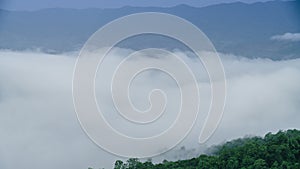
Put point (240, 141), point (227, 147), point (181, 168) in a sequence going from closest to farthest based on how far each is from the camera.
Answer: point (181, 168), point (227, 147), point (240, 141)

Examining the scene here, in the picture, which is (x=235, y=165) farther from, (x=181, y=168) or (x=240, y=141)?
(x=240, y=141)

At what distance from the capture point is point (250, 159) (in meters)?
4.10

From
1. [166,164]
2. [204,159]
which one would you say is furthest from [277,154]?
[166,164]

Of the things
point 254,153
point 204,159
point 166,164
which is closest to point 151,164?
point 166,164

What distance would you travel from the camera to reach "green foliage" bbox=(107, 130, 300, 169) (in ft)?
13.4

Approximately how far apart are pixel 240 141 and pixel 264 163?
963mm

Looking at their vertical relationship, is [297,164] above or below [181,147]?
below

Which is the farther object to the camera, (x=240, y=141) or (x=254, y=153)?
(x=240, y=141)

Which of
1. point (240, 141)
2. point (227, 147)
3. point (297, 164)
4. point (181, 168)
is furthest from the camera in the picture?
point (240, 141)

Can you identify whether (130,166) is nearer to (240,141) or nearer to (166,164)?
(166,164)

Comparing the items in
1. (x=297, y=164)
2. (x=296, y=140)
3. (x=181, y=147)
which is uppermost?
(x=181, y=147)

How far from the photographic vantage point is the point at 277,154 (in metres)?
4.16

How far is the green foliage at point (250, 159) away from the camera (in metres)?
4.09

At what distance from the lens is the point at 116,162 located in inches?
172
